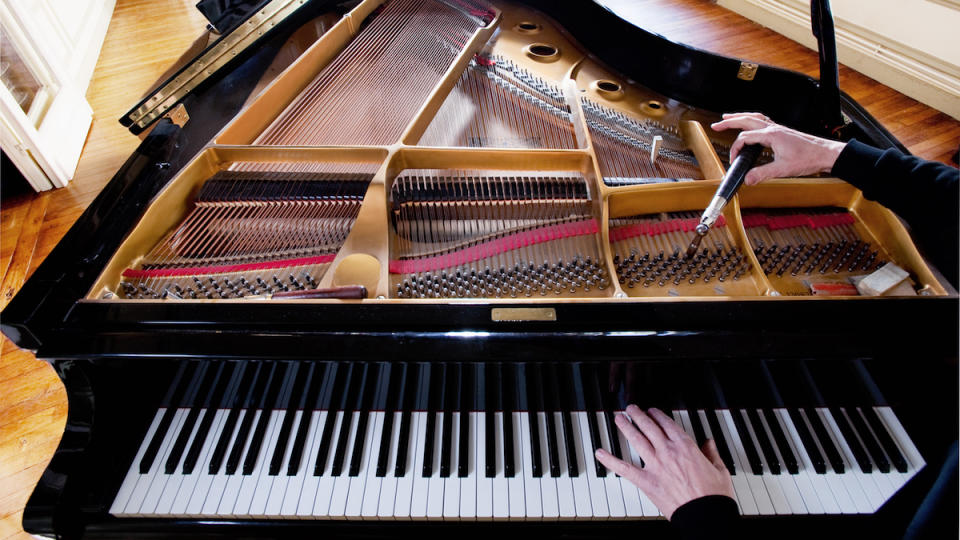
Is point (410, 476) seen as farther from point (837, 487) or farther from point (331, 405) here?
point (837, 487)

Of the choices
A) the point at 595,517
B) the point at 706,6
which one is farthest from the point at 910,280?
the point at 706,6

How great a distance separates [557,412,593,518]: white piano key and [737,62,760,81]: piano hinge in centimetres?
192

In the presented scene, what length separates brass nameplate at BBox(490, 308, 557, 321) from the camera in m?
1.53

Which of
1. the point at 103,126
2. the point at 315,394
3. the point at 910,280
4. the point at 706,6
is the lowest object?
the point at 103,126

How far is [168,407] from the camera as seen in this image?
174 centimetres

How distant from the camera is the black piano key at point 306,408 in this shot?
5.33 feet

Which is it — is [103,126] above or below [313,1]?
below

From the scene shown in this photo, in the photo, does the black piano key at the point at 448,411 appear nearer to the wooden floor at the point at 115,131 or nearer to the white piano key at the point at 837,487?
the white piano key at the point at 837,487

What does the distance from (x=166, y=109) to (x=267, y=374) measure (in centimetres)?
148

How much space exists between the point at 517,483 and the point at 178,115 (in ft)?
7.07

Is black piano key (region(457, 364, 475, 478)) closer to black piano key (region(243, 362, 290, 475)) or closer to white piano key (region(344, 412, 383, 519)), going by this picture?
white piano key (region(344, 412, 383, 519))

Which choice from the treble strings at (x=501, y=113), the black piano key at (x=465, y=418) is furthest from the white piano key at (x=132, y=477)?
the treble strings at (x=501, y=113)

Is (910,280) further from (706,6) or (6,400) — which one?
(706,6)

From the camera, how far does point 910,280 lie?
1.73 m
